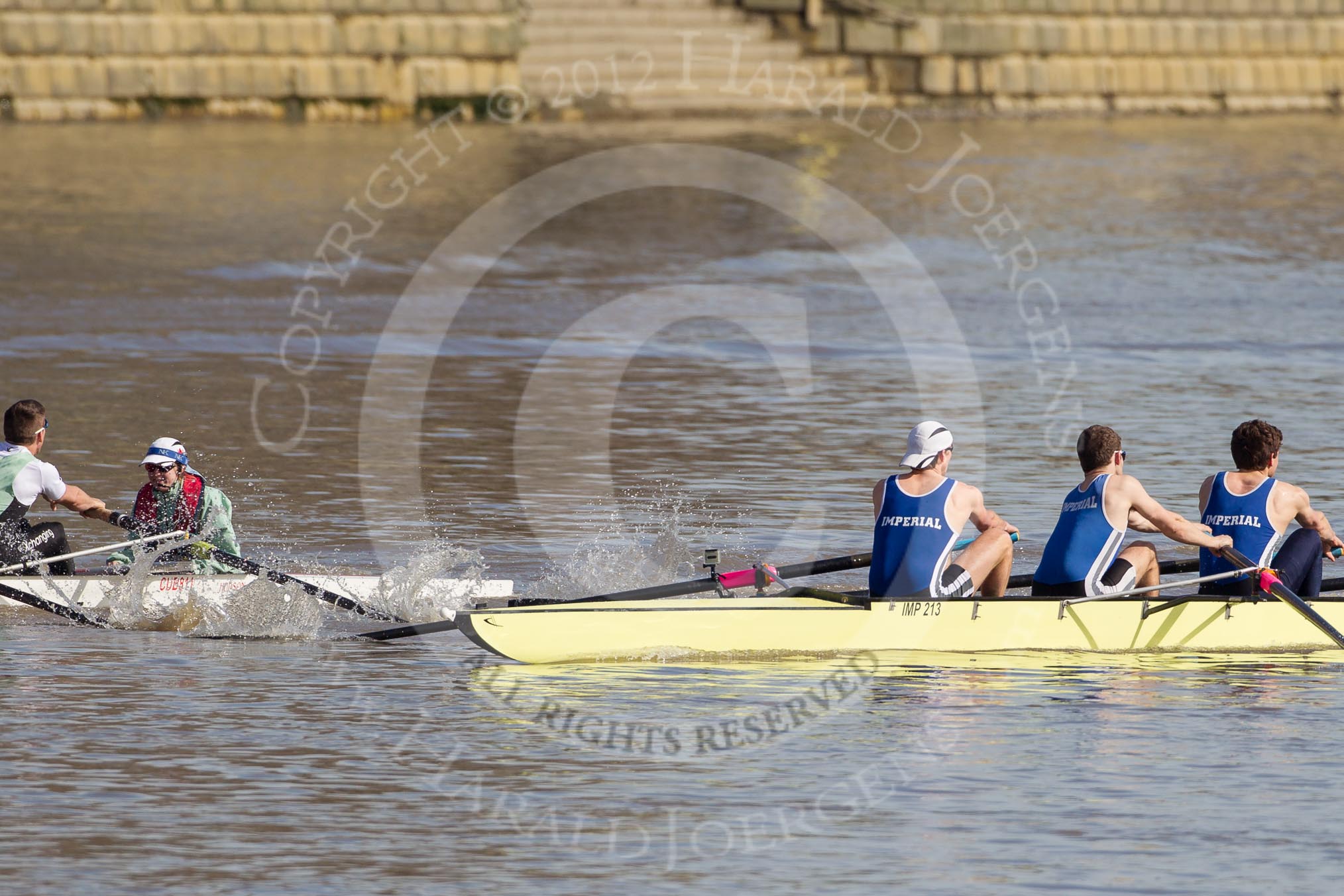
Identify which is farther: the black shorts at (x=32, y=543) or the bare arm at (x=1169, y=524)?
the black shorts at (x=32, y=543)

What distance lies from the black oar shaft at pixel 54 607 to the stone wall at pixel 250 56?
3853 centimetres

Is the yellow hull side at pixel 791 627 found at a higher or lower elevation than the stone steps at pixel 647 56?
lower

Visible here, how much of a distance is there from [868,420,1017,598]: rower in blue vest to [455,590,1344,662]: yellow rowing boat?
0.22m

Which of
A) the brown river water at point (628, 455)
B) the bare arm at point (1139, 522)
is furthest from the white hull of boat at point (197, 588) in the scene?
the bare arm at point (1139, 522)

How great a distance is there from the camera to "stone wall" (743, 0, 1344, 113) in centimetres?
6012

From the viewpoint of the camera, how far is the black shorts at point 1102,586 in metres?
14.0

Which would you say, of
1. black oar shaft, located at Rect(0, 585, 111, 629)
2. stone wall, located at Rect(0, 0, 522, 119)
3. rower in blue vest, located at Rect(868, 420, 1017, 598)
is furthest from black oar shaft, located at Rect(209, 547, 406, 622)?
stone wall, located at Rect(0, 0, 522, 119)

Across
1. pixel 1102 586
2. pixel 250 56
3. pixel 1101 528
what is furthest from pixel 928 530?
pixel 250 56

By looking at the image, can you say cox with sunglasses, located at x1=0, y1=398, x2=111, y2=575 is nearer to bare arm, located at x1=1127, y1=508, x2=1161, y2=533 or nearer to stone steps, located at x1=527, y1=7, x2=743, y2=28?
bare arm, located at x1=1127, y1=508, x2=1161, y2=533

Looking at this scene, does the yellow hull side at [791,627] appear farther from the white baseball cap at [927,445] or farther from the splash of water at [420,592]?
the splash of water at [420,592]

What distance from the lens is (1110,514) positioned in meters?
13.9

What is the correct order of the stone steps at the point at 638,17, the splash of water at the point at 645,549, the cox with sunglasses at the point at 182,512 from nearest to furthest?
the cox with sunglasses at the point at 182,512 < the splash of water at the point at 645,549 < the stone steps at the point at 638,17

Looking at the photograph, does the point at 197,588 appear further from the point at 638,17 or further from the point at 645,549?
the point at 638,17

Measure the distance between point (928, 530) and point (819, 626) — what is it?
0.88m
